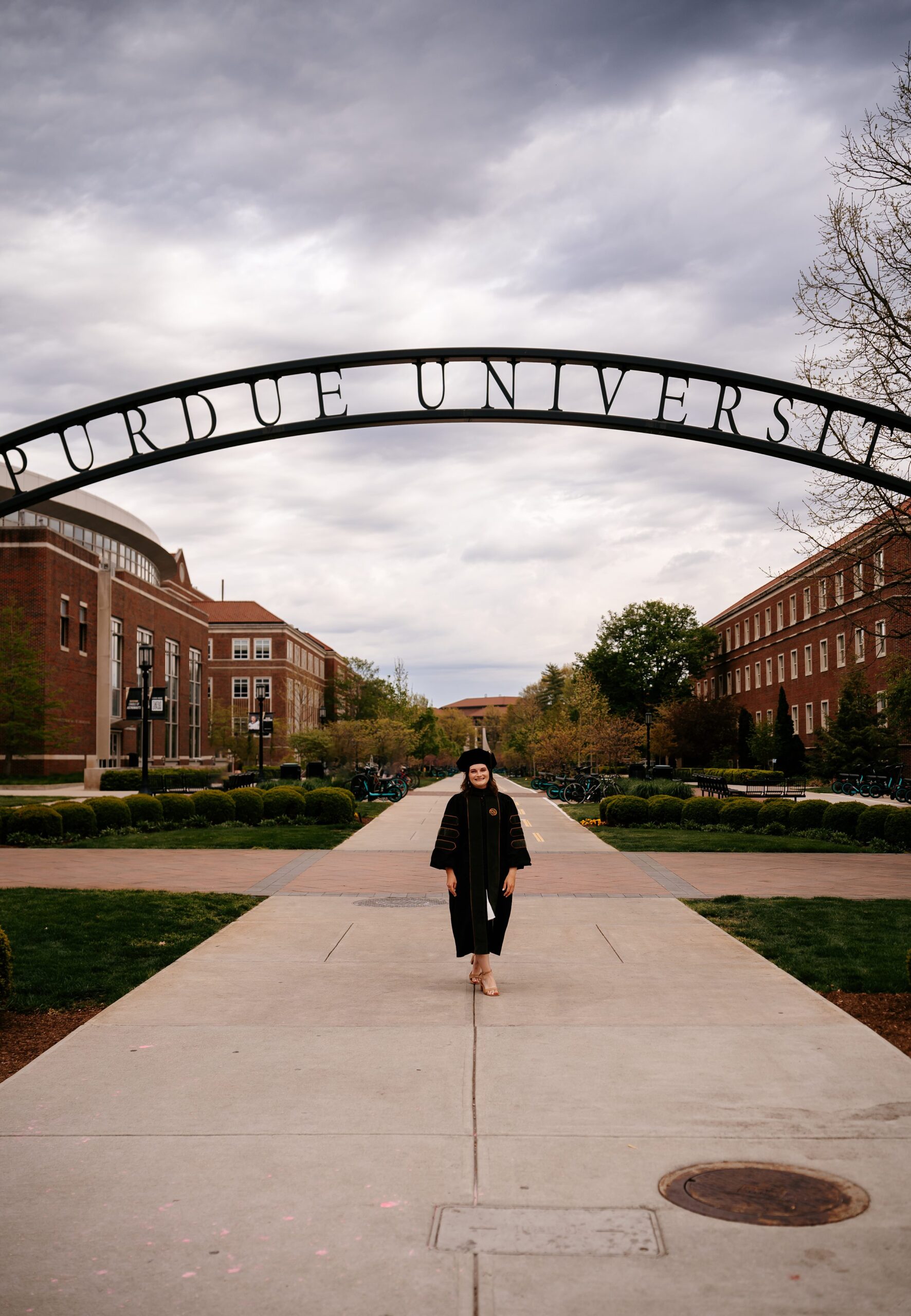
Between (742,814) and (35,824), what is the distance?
13.1 meters

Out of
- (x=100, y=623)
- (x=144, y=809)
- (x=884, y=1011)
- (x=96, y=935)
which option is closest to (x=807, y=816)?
(x=144, y=809)

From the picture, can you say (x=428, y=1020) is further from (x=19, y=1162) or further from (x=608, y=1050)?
(x=19, y=1162)

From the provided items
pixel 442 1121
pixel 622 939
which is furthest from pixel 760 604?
pixel 442 1121

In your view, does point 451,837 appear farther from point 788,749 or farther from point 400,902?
point 788,749

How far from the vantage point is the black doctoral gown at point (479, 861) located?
7.61m

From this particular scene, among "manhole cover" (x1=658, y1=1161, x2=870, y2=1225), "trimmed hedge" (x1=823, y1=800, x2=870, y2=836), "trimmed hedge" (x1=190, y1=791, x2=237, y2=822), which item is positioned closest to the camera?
"manhole cover" (x1=658, y1=1161, x2=870, y2=1225)

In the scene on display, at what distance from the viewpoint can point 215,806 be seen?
23344 mm

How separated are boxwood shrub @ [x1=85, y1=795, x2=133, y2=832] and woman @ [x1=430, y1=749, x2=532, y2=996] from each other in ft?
49.0

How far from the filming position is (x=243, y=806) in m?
23.2

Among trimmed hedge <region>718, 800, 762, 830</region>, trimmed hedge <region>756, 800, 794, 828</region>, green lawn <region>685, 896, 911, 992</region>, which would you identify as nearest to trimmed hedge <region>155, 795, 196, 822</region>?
trimmed hedge <region>718, 800, 762, 830</region>

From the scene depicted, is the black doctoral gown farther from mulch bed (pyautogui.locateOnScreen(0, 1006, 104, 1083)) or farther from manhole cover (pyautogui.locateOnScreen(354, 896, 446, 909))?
manhole cover (pyautogui.locateOnScreen(354, 896, 446, 909))

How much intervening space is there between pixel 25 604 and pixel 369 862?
113 ft

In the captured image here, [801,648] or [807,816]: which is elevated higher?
[801,648]

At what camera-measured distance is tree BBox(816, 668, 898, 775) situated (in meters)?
41.4
